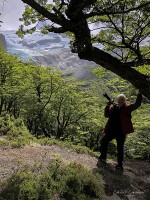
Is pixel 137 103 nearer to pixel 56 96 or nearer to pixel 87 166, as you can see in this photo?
pixel 87 166

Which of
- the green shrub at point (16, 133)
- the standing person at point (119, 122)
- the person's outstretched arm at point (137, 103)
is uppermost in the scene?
the person's outstretched arm at point (137, 103)

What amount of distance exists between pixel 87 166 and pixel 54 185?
2402 millimetres

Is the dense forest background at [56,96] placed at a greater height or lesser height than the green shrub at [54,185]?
greater

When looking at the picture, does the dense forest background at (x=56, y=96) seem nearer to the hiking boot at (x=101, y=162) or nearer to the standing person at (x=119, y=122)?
the hiking boot at (x=101, y=162)

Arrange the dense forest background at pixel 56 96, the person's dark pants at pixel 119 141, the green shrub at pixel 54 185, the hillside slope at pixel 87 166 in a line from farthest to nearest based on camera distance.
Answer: the dense forest background at pixel 56 96 < the person's dark pants at pixel 119 141 < the hillside slope at pixel 87 166 < the green shrub at pixel 54 185

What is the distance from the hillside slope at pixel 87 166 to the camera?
25.6ft

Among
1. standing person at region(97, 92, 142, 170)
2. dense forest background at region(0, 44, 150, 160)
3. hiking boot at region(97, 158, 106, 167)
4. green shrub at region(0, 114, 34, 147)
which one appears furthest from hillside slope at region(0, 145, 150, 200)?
dense forest background at region(0, 44, 150, 160)

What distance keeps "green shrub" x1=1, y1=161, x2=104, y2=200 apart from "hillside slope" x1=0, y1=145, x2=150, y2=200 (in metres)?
0.44

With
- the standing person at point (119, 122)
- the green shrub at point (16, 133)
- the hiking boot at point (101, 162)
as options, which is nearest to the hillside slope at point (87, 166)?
the hiking boot at point (101, 162)

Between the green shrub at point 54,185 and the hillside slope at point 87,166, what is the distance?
442 millimetres

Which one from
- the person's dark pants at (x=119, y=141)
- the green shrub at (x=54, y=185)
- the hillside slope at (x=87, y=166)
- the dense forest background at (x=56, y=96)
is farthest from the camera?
the dense forest background at (x=56, y=96)

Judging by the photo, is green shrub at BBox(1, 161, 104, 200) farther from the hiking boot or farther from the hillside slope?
the hiking boot

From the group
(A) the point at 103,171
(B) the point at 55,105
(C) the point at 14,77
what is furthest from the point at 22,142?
(C) the point at 14,77

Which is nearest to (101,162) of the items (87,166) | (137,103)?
(87,166)
